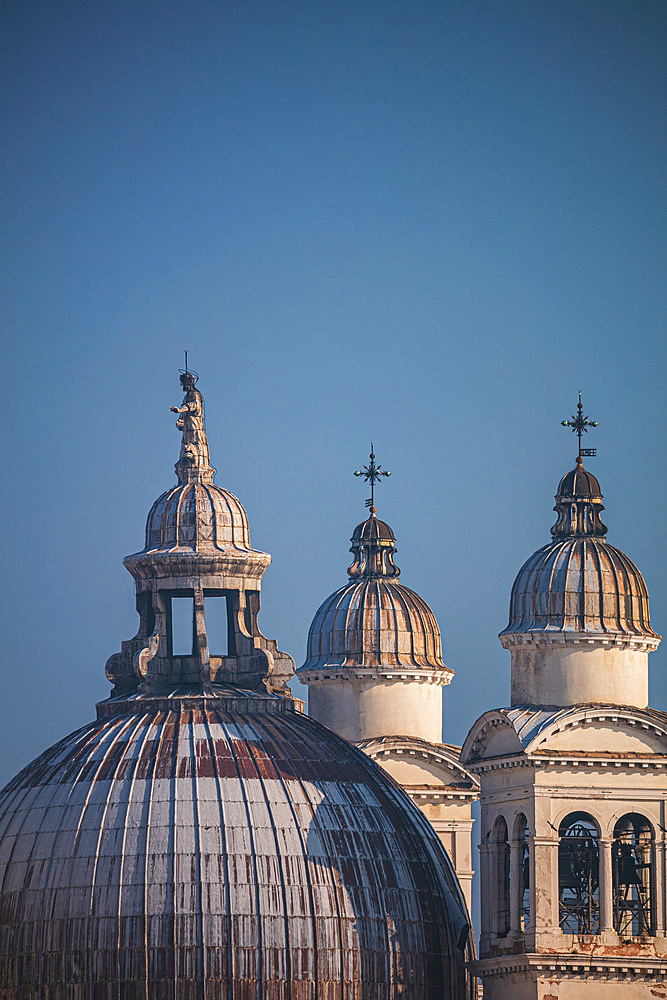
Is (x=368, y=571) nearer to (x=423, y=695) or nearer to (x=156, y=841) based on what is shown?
(x=423, y=695)

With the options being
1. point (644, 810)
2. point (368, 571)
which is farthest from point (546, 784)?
point (368, 571)

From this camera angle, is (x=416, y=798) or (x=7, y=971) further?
(x=416, y=798)

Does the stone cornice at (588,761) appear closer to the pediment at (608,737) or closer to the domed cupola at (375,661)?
the pediment at (608,737)

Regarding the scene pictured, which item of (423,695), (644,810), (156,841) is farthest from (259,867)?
(423,695)

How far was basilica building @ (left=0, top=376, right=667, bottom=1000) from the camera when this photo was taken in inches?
4257

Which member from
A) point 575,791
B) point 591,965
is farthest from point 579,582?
point 591,965

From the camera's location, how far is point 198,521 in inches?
4690

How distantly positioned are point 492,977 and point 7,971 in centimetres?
1490

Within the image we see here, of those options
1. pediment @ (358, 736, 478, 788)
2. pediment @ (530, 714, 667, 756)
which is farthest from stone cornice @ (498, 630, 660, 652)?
pediment @ (358, 736, 478, 788)

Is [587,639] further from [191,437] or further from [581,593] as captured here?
[191,437]

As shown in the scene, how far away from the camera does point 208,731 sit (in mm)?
113625

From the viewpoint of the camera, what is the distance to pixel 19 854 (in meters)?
111

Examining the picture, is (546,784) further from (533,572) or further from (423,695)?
(423,695)

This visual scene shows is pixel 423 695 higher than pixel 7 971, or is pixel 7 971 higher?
pixel 423 695
